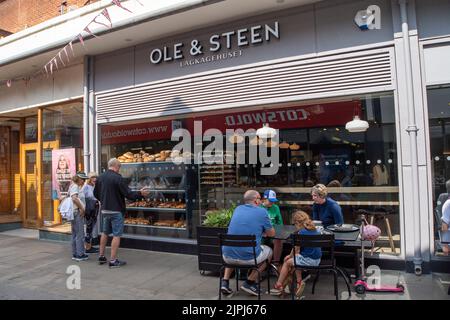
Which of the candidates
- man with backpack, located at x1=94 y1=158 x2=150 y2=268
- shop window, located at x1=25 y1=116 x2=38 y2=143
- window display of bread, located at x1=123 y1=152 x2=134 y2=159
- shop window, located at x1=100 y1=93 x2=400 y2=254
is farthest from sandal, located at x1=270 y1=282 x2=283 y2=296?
shop window, located at x1=25 y1=116 x2=38 y2=143

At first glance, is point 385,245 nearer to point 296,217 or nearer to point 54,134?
point 296,217

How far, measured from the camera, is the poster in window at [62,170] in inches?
364

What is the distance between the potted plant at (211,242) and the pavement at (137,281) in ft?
0.64

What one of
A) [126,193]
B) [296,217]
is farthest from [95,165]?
[296,217]

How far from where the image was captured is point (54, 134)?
9.72 m

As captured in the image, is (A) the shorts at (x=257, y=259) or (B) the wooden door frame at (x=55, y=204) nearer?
(A) the shorts at (x=257, y=259)

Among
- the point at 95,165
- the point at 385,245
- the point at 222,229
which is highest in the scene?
the point at 95,165

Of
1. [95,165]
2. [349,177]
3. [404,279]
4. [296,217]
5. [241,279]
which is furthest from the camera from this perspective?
[95,165]

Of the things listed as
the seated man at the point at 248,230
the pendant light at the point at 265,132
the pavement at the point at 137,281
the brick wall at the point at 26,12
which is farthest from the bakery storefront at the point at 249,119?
the brick wall at the point at 26,12

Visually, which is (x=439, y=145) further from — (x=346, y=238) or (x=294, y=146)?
(x=294, y=146)

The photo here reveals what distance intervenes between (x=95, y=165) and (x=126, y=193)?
8.13 ft

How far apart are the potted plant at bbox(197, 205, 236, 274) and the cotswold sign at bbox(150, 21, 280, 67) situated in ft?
9.91

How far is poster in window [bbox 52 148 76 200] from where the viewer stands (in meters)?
9.26

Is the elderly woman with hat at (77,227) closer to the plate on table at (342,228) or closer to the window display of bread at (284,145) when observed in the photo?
the window display of bread at (284,145)
